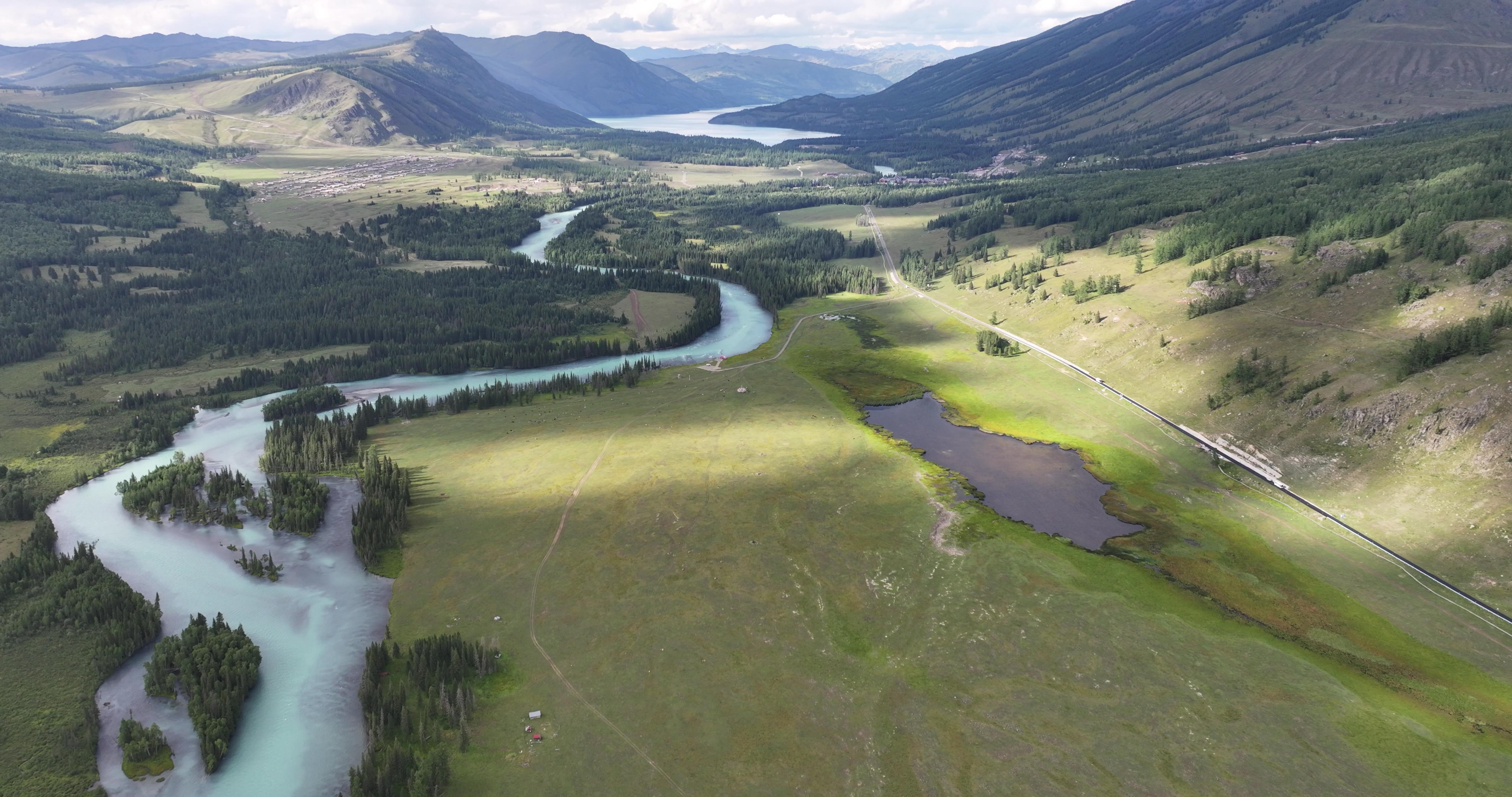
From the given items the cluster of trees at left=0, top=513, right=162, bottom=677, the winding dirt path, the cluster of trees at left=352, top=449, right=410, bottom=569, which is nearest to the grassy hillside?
the winding dirt path

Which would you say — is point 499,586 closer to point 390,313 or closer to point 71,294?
point 390,313

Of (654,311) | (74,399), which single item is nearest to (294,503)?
(74,399)

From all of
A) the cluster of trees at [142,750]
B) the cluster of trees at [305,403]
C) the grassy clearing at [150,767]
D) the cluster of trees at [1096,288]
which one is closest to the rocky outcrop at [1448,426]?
the cluster of trees at [1096,288]

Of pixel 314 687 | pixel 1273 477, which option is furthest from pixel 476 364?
pixel 1273 477

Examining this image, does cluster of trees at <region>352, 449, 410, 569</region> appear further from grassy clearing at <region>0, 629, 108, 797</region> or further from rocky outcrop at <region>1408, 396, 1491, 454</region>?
rocky outcrop at <region>1408, 396, 1491, 454</region>

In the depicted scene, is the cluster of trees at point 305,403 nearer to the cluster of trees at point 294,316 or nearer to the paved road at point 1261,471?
the cluster of trees at point 294,316

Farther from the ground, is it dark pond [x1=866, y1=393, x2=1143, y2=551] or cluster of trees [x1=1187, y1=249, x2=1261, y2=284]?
cluster of trees [x1=1187, y1=249, x2=1261, y2=284]
